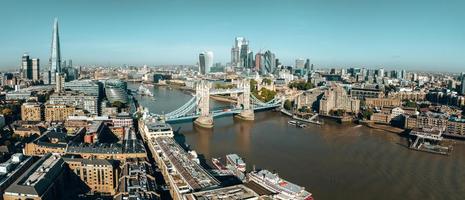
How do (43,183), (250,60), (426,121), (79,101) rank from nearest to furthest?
1. (43,183)
2. (426,121)
3. (79,101)
4. (250,60)

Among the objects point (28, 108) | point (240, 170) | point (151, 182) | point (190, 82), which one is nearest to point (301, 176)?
point (240, 170)

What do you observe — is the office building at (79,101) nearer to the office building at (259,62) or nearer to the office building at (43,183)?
the office building at (43,183)

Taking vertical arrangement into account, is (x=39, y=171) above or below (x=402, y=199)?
above

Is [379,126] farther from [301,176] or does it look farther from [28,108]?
[28,108]

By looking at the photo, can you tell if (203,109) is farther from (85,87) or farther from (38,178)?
(38,178)

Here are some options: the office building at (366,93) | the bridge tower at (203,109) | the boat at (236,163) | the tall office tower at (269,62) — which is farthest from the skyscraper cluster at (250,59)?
the boat at (236,163)

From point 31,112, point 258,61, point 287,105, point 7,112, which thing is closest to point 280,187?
point 31,112
